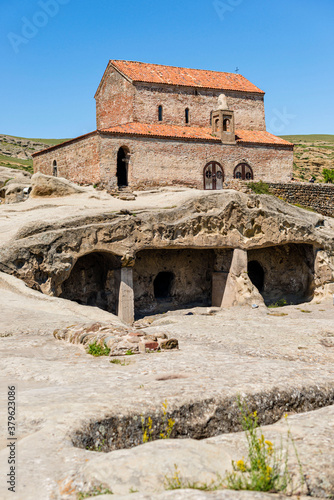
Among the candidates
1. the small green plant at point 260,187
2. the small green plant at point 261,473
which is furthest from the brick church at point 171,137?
the small green plant at point 261,473

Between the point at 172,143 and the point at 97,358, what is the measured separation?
24.3 meters

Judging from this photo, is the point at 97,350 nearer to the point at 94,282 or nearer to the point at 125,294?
the point at 125,294

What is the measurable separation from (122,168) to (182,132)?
4.49m

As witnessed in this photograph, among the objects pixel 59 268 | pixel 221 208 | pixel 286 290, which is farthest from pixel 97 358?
pixel 286 290

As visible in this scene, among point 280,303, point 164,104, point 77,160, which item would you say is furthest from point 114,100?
point 280,303

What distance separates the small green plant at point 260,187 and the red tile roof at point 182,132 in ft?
14.5

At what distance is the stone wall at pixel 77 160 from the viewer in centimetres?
2917

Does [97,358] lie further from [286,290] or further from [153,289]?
[286,290]

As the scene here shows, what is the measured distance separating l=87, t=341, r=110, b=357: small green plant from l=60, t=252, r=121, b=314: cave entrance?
401 inches

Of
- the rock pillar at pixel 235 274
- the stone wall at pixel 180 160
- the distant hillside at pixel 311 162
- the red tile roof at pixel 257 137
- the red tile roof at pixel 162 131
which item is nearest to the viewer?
the rock pillar at pixel 235 274

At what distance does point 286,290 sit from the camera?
78.2 feet

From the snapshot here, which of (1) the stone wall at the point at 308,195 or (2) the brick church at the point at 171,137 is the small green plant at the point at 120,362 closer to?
(2) the brick church at the point at 171,137

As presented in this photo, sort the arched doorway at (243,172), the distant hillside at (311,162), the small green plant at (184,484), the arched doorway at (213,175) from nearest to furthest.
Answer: the small green plant at (184,484) < the arched doorway at (213,175) < the arched doorway at (243,172) < the distant hillside at (311,162)

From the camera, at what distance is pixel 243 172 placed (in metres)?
33.3
